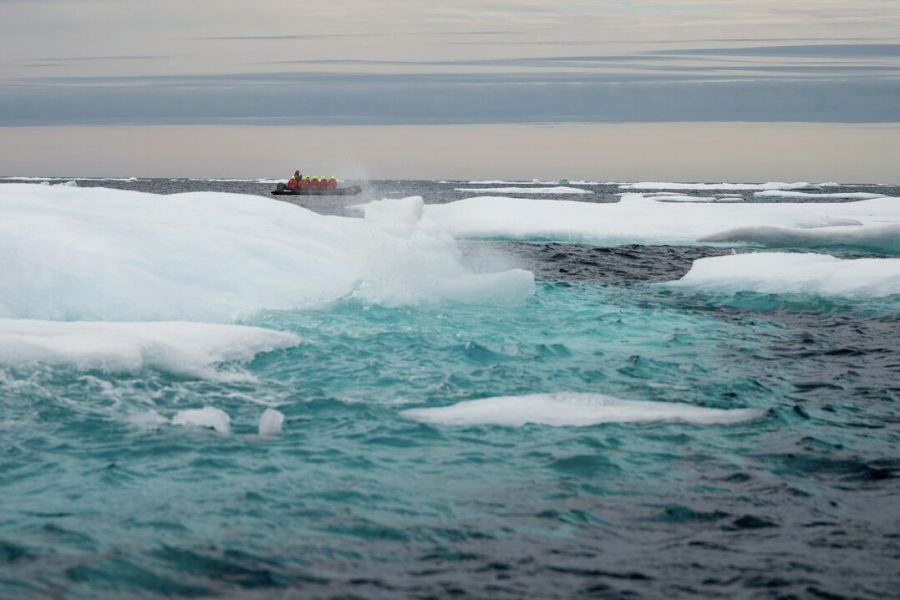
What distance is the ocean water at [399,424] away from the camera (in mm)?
5008

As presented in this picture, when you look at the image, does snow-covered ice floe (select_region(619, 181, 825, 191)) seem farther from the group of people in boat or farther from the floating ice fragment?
Answer: the floating ice fragment

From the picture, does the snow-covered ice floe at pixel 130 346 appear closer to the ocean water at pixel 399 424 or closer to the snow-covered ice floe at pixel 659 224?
the ocean water at pixel 399 424

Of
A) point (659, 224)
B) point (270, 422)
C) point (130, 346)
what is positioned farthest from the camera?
point (659, 224)

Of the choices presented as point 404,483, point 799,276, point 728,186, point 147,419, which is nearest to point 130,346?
point 147,419

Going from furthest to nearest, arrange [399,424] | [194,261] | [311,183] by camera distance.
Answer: [311,183], [194,261], [399,424]

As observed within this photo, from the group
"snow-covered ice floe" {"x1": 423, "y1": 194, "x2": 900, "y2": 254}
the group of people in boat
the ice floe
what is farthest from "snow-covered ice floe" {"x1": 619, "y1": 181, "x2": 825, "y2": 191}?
"snow-covered ice floe" {"x1": 423, "y1": 194, "x2": 900, "y2": 254}

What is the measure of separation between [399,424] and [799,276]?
37.2 feet

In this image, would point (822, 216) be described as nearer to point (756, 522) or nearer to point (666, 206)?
point (666, 206)

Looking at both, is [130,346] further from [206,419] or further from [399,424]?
[399,424]

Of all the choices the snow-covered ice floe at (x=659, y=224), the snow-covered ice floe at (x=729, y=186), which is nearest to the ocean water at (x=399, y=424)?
the snow-covered ice floe at (x=659, y=224)

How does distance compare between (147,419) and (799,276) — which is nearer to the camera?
(147,419)

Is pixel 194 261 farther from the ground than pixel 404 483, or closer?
farther from the ground

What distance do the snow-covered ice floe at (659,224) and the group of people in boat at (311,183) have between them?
32.6 meters

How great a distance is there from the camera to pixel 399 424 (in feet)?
25.1
